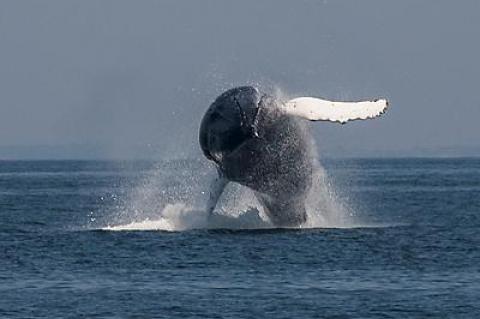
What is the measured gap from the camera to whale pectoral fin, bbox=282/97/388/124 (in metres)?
40.3

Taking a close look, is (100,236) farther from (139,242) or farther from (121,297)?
(121,297)

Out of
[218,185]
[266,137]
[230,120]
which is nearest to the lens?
[230,120]

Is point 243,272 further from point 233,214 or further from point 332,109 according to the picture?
point 233,214

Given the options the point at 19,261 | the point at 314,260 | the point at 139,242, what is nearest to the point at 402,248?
the point at 314,260

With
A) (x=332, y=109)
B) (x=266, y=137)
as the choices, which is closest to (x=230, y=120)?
(x=266, y=137)

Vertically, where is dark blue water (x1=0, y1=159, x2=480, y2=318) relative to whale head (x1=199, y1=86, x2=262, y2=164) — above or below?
below

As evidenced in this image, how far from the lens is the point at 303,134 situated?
4103 centimetres

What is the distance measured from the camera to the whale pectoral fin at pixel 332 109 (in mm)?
40344

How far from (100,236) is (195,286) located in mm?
11816

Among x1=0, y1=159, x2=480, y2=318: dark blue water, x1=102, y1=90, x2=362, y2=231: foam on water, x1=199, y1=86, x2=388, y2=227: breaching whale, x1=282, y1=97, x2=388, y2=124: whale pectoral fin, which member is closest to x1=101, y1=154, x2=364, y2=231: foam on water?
x1=102, y1=90, x2=362, y2=231: foam on water

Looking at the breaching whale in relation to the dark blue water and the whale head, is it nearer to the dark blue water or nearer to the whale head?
the whale head

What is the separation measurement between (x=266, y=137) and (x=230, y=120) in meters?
1.37

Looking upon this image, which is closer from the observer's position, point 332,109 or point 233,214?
point 332,109

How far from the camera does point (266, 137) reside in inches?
1576
